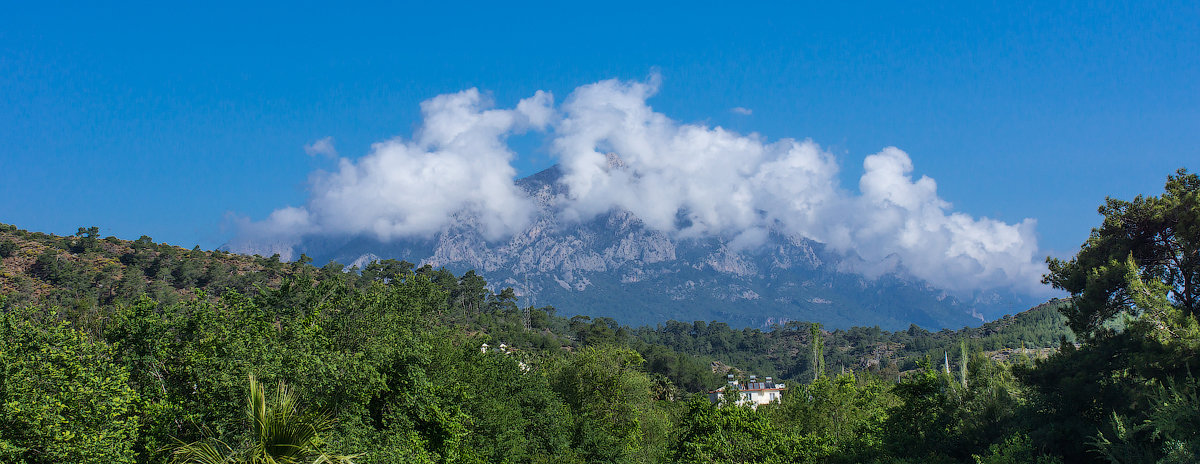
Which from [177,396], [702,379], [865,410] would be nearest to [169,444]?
[177,396]

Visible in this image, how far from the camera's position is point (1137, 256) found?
28.6m

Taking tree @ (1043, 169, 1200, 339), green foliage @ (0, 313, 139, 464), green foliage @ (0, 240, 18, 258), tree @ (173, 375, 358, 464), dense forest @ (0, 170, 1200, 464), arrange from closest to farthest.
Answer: tree @ (173, 375, 358, 464)
green foliage @ (0, 313, 139, 464)
dense forest @ (0, 170, 1200, 464)
tree @ (1043, 169, 1200, 339)
green foliage @ (0, 240, 18, 258)

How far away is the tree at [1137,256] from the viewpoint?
26297 millimetres

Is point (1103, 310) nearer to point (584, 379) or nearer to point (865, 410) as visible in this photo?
point (865, 410)

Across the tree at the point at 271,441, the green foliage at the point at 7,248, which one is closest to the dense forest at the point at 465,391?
the tree at the point at 271,441

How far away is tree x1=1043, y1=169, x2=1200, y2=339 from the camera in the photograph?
26.3 metres

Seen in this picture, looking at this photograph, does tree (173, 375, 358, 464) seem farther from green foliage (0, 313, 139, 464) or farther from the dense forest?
green foliage (0, 313, 139, 464)

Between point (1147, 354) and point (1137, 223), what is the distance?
7.09 meters

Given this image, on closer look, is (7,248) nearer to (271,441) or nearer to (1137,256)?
(271,441)

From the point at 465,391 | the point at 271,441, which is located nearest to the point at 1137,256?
the point at 465,391

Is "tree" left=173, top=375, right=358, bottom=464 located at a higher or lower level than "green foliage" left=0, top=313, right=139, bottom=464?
lower

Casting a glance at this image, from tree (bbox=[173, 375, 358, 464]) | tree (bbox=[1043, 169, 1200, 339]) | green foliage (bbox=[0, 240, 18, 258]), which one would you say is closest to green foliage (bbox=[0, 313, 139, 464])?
tree (bbox=[173, 375, 358, 464])

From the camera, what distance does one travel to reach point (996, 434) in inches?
1226

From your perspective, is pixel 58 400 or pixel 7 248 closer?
pixel 58 400
